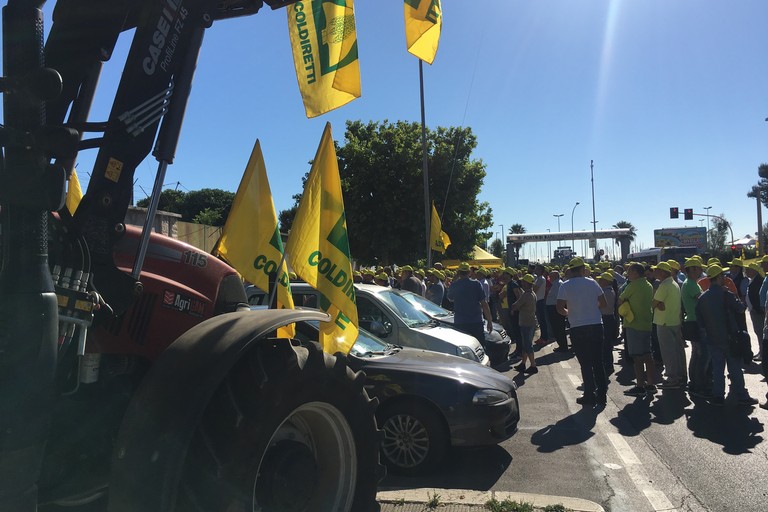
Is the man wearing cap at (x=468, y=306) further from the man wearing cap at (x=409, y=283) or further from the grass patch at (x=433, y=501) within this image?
the grass patch at (x=433, y=501)

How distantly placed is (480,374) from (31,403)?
4.39 metres

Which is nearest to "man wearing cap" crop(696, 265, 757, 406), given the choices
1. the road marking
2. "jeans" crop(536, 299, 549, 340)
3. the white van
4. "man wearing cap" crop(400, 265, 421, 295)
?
the road marking

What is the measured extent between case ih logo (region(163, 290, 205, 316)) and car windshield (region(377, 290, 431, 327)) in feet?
17.0

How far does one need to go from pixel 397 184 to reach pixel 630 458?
21.3 m

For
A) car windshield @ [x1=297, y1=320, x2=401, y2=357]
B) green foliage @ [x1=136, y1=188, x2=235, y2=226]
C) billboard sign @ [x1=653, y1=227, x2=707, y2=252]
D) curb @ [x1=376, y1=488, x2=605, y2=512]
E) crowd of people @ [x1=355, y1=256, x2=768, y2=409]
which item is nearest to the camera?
curb @ [x1=376, y1=488, x2=605, y2=512]

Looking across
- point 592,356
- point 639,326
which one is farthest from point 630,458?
point 639,326

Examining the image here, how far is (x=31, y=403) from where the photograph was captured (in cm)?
183

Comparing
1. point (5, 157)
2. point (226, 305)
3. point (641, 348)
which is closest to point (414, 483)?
point (226, 305)

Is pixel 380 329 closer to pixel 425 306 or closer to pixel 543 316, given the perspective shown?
pixel 425 306

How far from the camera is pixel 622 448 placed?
5766 mm

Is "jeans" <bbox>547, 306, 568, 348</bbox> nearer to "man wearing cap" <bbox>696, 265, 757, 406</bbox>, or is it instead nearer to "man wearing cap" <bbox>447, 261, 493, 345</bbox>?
"man wearing cap" <bbox>447, 261, 493, 345</bbox>

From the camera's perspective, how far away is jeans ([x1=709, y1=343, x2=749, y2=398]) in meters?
7.19

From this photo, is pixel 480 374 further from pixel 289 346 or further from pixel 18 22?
pixel 18 22

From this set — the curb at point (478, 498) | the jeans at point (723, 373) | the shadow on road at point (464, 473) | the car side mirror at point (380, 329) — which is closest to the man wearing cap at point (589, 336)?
the jeans at point (723, 373)
